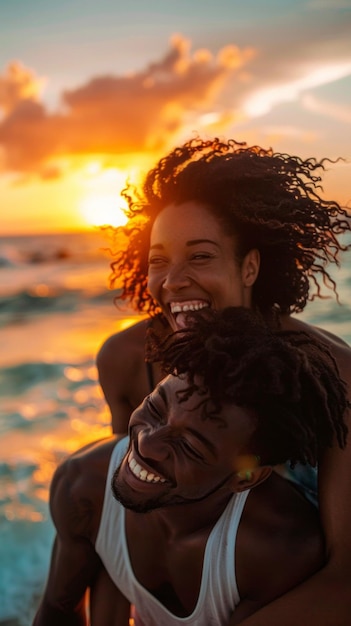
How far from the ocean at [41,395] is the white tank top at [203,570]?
4.62 ft

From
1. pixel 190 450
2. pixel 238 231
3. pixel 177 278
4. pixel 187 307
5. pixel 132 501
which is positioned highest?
pixel 238 231

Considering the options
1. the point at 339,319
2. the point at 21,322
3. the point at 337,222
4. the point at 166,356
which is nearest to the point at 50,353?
the point at 21,322

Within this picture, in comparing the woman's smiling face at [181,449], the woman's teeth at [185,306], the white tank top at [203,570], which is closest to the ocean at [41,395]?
the woman's teeth at [185,306]

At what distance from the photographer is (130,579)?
2584 mm

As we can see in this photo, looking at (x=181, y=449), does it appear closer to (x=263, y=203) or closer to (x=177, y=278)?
(x=177, y=278)

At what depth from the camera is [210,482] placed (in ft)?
7.07

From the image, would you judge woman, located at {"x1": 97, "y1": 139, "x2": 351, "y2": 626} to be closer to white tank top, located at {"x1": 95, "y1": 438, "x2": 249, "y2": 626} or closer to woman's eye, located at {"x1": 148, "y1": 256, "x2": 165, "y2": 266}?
woman's eye, located at {"x1": 148, "y1": 256, "x2": 165, "y2": 266}

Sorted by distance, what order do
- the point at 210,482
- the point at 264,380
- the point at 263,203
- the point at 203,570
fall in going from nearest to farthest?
the point at 264,380, the point at 210,482, the point at 203,570, the point at 263,203

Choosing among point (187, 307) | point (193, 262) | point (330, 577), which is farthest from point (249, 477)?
point (193, 262)

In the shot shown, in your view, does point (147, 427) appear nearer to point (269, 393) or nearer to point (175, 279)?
point (269, 393)

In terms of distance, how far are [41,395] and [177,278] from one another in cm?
673

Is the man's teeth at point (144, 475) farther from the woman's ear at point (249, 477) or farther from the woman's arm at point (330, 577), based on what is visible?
the woman's arm at point (330, 577)

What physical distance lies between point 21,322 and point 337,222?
40.8 ft

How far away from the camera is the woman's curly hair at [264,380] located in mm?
2047
